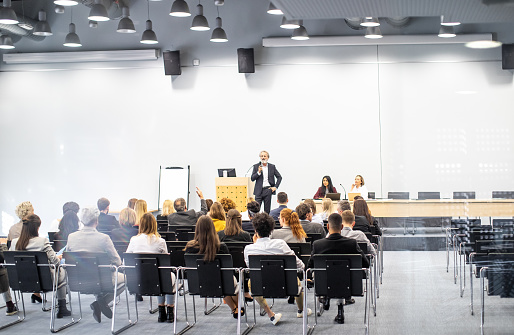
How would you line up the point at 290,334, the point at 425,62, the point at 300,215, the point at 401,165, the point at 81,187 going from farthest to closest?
the point at 81,187, the point at 300,215, the point at 290,334, the point at 401,165, the point at 425,62

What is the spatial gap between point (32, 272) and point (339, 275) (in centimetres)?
333

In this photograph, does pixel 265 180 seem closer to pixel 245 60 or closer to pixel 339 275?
pixel 245 60

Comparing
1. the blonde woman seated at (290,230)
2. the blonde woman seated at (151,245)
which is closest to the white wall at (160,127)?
the blonde woman seated at (290,230)

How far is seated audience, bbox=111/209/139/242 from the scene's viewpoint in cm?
838

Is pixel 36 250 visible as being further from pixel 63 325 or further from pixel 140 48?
pixel 140 48

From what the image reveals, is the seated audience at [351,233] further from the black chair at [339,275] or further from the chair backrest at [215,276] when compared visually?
the chair backrest at [215,276]

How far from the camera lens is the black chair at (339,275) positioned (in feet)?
20.1

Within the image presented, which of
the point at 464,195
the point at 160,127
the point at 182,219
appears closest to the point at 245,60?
Answer: the point at 160,127

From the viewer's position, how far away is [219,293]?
6527 millimetres

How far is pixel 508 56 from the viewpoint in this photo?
353cm

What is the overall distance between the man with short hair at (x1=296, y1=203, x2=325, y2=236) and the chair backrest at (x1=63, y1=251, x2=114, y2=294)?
249 centimetres

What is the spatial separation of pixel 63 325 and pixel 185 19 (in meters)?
10.3

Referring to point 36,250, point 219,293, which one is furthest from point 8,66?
point 219,293

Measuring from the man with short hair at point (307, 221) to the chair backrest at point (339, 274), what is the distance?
1.83 metres
